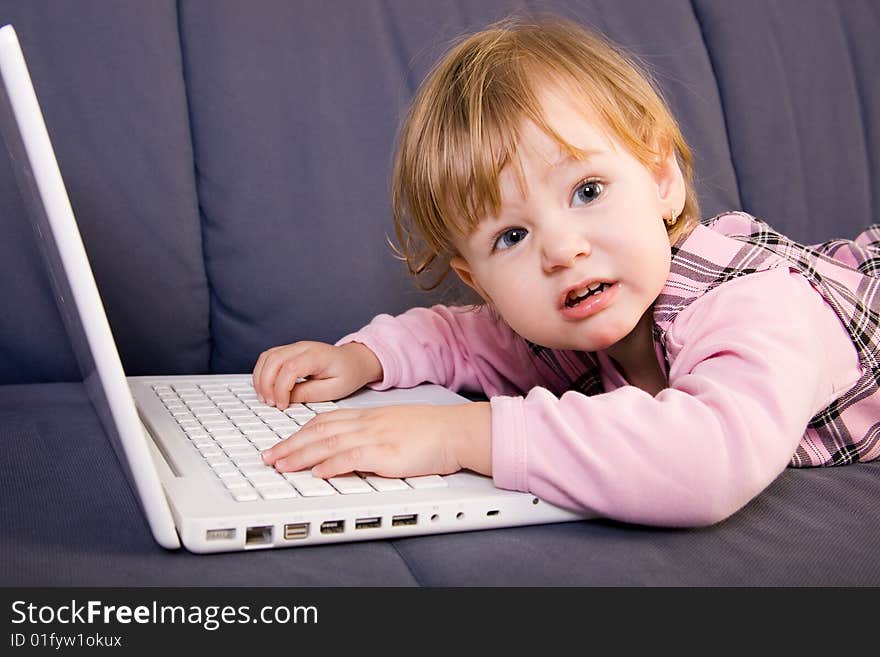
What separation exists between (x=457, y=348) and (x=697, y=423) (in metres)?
0.53

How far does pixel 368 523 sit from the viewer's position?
0.74 meters

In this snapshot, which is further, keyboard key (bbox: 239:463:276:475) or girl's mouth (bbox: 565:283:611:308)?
girl's mouth (bbox: 565:283:611:308)

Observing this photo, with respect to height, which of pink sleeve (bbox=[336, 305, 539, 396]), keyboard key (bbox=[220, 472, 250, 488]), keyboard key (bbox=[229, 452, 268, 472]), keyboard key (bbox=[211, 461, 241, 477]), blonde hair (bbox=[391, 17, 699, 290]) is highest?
blonde hair (bbox=[391, 17, 699, 290])

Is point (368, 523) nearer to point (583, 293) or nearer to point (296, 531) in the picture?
point (296, 531)

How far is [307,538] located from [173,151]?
2.50 ft

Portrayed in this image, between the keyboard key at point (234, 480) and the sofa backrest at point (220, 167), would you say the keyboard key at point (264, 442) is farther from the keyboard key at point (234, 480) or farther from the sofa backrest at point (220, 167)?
the sofa backrest at point (220, 167)

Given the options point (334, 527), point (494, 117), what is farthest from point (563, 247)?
point (334, 527)

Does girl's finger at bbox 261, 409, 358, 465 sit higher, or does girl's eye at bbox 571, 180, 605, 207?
girl's eye at bbox 571, 180, 605, 207

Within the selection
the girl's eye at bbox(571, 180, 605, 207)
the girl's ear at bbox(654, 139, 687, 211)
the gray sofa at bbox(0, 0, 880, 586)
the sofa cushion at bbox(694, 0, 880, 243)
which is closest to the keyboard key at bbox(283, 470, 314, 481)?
the gray sofa at bbox(0, 0, 880, 586)

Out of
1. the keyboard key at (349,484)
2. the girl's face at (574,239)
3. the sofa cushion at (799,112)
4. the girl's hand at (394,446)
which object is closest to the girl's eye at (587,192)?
the girl's face at (574,239)

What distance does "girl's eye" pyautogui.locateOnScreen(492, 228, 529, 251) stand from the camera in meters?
1.00

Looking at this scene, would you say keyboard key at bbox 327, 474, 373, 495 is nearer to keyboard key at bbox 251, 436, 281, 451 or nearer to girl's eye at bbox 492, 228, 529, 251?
keyboard key at bbox 251, 436, 281, 451

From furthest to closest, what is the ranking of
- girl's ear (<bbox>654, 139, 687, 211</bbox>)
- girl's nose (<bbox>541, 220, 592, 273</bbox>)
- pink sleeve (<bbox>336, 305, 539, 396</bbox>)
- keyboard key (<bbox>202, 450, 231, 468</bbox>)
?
pink sleeve (<bbox>336, 305, 539, 396</bbox>) → girl's ear (<bbox>654, 139, 687, 211</bbox>) → girl's nose (<bbox>541, 220, 592, 273</bbox>) → keyboard key (<bbox>202, 450, 231, 468</bbox>)

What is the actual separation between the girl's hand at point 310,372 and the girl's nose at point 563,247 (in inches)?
12.3
